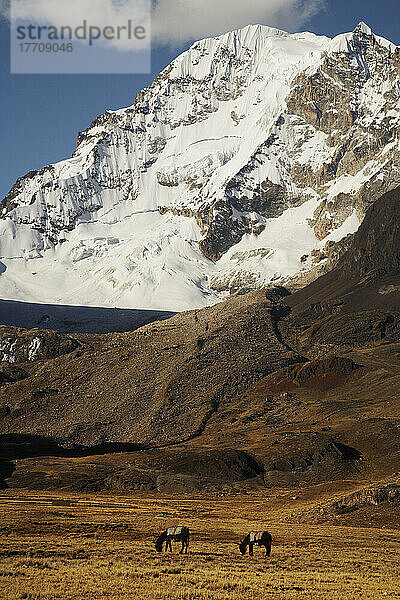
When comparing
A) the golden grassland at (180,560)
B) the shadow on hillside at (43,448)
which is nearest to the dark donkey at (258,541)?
the golden grassland at (180,560)

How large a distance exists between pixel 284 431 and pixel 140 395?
148ft

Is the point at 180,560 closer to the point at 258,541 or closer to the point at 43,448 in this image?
the point at 258,541

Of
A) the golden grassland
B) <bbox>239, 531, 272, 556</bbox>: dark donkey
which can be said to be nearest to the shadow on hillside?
the golden grassland

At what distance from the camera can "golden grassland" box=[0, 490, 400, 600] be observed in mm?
30484

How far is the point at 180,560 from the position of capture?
37.3 meters

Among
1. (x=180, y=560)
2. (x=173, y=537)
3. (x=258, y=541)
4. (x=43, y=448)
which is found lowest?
(x=180, y=560)

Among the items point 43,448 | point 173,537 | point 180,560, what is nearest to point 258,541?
point 173,537

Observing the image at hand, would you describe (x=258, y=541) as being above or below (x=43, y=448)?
below

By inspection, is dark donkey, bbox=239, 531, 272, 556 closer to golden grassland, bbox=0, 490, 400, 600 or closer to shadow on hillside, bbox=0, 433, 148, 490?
golden grassland, bbox=0, 490, 400, 600

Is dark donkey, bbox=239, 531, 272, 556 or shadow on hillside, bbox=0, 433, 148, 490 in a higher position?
shadow on hillside, bbox=0, 433, 148, 490

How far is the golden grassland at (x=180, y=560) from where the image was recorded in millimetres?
30484

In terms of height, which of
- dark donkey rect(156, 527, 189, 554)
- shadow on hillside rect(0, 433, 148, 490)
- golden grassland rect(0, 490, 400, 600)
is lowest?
golden grassland rect(0, 490, 400, 600)

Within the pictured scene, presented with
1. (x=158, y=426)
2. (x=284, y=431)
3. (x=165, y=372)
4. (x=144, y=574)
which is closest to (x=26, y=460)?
(x=158, y=426)

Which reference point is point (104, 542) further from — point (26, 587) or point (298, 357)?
point (298, 357)
